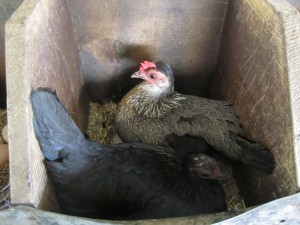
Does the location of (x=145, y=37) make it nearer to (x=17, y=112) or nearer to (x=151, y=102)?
(x=151, y=102)

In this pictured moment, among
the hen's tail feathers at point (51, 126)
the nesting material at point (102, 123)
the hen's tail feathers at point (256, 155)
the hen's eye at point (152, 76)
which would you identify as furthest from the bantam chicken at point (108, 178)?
the nesting material at point (102, 123)

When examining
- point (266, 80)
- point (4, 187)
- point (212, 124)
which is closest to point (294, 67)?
point (266, 80)

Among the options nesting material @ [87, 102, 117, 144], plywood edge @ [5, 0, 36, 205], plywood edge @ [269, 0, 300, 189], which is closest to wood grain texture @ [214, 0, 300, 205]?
plywood edge @ [269, 0, 300, 189]

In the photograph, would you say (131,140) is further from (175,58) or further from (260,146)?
(260,146)

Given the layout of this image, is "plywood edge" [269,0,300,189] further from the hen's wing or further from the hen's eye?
the hen's eye

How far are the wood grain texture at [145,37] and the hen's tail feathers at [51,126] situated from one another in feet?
1.89

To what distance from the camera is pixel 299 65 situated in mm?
1001

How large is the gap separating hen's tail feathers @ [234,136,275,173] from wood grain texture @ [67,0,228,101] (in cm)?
48

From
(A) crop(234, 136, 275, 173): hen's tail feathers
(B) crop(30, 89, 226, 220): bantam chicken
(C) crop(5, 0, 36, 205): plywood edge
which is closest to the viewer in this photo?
(C) crop(5, 0, 36, 205): plywood edge

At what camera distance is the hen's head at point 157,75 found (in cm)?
149

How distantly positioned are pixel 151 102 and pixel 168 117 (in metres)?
0.12

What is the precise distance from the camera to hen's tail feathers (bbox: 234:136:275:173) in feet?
3.90

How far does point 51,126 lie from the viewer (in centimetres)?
101

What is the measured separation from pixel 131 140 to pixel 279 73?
73 centimetres
